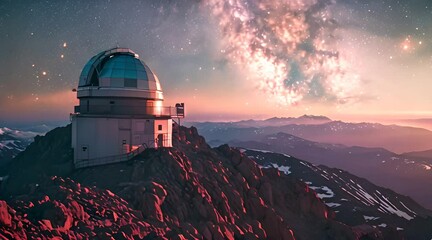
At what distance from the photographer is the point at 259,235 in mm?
28109

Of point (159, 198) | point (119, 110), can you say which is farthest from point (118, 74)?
point (159, 198)

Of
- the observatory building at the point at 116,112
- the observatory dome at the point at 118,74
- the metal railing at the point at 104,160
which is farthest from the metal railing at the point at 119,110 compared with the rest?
the metal railing at the point at 104,160

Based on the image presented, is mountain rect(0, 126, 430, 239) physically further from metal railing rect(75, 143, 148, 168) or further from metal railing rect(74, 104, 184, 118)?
metal railing rect(74, 104, 184, 118)

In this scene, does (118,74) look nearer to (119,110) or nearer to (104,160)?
(119,110)

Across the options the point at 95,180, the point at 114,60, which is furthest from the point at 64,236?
the point at 114,60

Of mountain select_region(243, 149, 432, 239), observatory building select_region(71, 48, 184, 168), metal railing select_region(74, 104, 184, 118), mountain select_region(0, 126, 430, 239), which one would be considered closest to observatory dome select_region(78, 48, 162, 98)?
observatory building select_region(71, 48, 184, 168)

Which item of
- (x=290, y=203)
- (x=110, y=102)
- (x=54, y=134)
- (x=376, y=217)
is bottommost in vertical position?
(x=376, y=217)

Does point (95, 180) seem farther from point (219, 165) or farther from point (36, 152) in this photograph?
point (36, 152)

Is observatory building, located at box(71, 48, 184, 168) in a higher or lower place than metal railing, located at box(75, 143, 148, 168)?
higher

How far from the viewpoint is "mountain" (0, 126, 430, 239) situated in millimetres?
16281

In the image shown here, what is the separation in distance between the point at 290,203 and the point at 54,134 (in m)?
29.8

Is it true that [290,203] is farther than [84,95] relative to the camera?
Yes

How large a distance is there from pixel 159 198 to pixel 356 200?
3515 inches

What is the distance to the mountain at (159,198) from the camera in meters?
16.3
